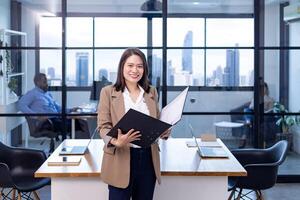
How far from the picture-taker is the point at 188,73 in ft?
17.7

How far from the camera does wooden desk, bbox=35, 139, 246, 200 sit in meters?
2.81

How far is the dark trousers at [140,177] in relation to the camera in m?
2.52

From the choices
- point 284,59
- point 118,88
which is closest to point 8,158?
point 118,88

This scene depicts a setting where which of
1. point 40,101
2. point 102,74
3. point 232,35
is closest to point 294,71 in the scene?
point 232,35

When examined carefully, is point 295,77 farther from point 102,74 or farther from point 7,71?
point 7,71

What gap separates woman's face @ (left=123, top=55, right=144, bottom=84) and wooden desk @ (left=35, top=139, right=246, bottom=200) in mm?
636

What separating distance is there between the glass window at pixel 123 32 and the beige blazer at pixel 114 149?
9.17 ft

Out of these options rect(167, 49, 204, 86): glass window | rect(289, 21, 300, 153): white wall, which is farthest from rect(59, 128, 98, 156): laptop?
rect(289, 21, 300, 153): white wall

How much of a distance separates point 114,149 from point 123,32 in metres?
3.05

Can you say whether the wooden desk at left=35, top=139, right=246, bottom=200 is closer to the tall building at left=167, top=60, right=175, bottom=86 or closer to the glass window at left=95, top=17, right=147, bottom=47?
the tall building at left=167, top=60, right=175, bottom=86

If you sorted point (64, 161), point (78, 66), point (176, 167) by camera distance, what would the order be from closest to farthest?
point (176, 167) < point (64, 161) < point (78, 66)

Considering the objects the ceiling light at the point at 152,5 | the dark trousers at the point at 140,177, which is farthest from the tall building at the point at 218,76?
the dark trousers at the point at 140,177

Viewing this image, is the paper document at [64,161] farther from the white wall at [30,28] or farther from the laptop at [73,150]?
the white wall at [30,28]

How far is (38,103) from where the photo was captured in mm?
5348
